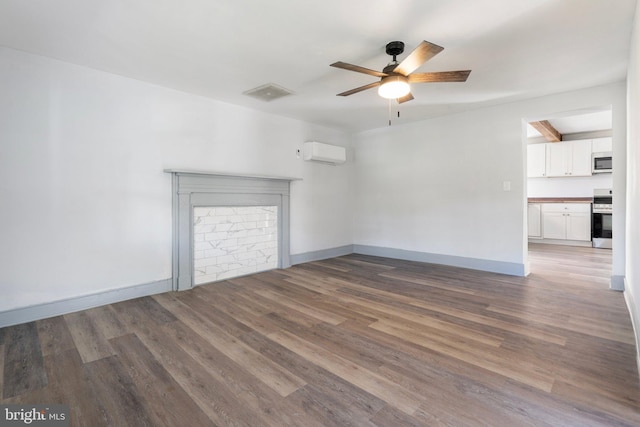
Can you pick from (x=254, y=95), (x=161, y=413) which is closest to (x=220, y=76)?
(x=254, y=95)

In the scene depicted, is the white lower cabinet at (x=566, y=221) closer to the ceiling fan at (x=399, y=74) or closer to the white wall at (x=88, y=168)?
the ceiling fan at (x=399, y=74)

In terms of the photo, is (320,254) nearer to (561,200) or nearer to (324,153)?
(324,153)

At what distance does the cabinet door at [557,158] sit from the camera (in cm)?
663

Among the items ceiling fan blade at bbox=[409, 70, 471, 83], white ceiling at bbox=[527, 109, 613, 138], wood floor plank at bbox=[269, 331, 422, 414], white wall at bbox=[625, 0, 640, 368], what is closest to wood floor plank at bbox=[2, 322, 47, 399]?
wood floor plank at bbox=[269, 331, 422, 414]

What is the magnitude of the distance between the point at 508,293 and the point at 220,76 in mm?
4023

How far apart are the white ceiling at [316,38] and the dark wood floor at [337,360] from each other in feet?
7.92

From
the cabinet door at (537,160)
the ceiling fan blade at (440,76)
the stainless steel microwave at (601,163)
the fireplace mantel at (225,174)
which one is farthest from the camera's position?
the cabinet door at (537,160)

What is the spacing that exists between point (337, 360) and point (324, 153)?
12.3 ft

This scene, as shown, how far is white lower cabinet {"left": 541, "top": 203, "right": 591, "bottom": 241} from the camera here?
6258 millimetres

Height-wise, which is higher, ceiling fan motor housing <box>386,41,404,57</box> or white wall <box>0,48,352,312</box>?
ceiling fan motor housing <box>386,41,404,57</box>

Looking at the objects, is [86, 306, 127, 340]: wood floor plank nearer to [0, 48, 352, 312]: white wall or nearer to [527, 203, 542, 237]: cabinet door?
[0, 48, 352, 312]: white wall

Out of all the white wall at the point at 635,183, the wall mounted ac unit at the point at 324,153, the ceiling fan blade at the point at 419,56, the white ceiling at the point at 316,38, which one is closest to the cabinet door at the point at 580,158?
the white ceiling at the point at 316,38

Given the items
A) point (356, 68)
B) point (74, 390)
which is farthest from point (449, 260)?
point (74, 390)

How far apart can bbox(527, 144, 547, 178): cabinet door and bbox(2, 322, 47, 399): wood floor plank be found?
8841mm
